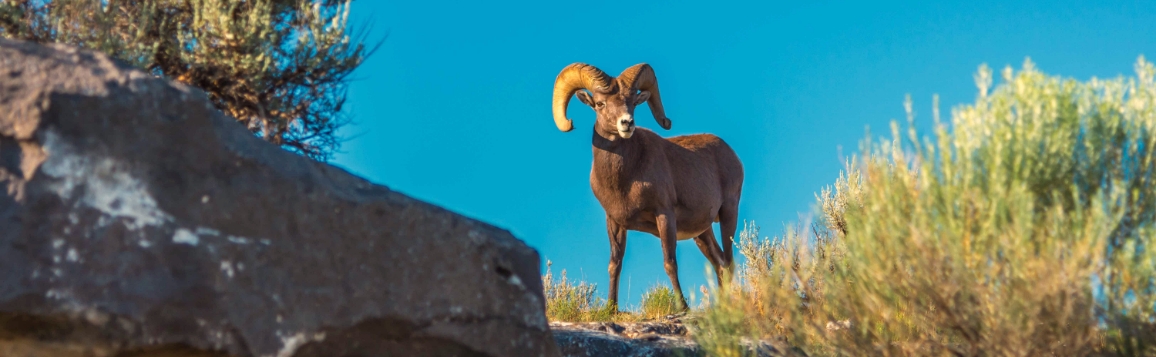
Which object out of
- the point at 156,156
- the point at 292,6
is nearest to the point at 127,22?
the point at 292,6

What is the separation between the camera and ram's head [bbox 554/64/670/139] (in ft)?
33.6

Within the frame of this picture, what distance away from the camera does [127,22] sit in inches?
362

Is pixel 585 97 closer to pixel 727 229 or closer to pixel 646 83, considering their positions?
pixel 646 83

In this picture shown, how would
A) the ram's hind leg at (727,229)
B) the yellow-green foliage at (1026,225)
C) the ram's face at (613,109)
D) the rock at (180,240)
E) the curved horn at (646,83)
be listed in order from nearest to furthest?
1. the rock at (180,240)
2. the yellow-green foliage at (1026,225)
3. the ram's face at (613,109)
4. the curved horn at (646,83)
5. the ram's hind leg at (727,229)

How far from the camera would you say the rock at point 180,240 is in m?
4.18

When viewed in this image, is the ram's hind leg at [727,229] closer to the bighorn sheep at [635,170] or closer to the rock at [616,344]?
the bighorn sheep at [635,170]

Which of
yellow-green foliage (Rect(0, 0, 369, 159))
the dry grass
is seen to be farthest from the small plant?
yellow-green foliage (Rect(0, 0, 369, 159))

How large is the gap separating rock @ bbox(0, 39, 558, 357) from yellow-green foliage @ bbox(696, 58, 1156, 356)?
252cm

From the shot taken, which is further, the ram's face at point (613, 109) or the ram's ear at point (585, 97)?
the ram's ear at point (585, 97)

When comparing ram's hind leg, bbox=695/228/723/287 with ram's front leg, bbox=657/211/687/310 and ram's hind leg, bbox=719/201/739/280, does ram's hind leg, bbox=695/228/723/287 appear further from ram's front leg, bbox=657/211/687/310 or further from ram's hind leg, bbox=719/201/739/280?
ram's front leg, bbox=657/211/687/310

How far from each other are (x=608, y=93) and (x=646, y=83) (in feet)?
2.79

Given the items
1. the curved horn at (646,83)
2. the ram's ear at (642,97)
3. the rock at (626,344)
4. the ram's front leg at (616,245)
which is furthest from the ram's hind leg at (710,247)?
the rock at (626,344)

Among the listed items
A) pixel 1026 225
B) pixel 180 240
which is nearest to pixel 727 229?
pixel 1026 225

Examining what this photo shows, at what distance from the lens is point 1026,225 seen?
4781mm
